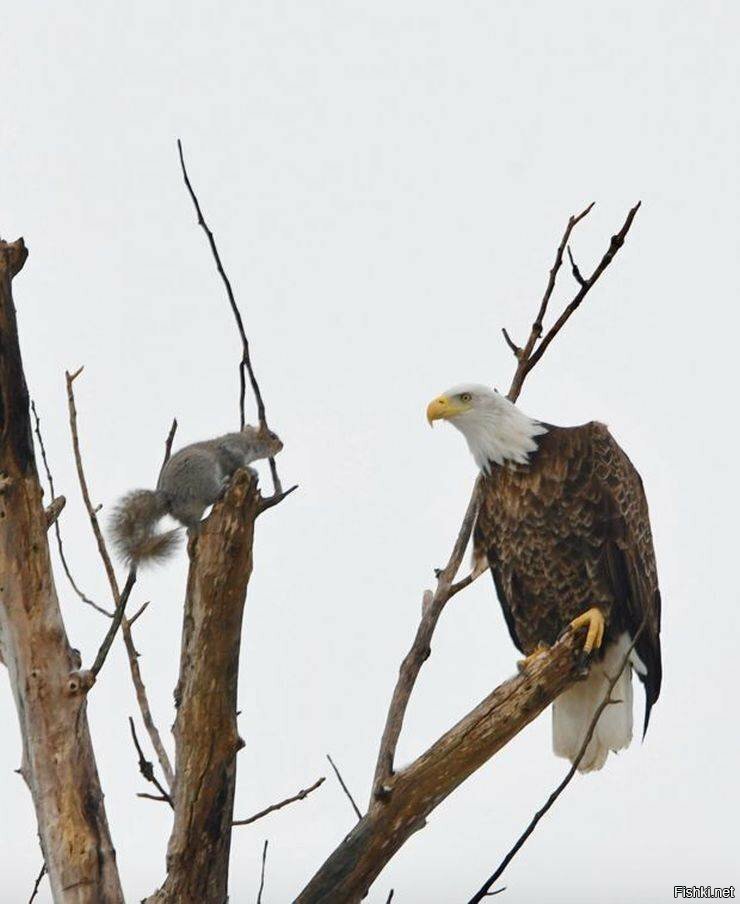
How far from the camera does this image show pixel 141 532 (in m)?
3.35


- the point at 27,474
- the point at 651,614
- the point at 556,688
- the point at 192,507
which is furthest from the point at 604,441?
the point at 27,474

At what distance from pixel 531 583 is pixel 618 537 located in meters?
0.35

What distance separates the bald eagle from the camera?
13.3 feet

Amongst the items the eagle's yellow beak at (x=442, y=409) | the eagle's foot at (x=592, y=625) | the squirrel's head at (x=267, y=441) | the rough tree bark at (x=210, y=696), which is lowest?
the rough tree bark at (x=210, y=696)

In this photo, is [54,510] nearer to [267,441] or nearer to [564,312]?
[267,441]

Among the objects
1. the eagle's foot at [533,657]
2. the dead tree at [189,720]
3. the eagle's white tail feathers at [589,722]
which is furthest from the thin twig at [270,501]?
the eagle's white tail feathers at [589,722]

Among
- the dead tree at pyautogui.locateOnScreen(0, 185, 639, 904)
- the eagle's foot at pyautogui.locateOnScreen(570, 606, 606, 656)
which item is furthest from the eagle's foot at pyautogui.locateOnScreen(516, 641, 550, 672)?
the dead tree at pyautogui.locateOnScreen(0, 185, 639, 904)

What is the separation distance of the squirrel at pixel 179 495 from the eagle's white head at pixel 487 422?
864mm

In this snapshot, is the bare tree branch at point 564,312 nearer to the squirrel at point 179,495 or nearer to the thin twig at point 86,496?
the squirrel at point 179,495

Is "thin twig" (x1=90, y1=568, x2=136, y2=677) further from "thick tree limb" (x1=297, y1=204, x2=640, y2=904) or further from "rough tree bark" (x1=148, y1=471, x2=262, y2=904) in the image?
"thick tree limb" (x1=297, y1=204, x2=640, y2=904)

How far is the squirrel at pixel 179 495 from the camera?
3195mm

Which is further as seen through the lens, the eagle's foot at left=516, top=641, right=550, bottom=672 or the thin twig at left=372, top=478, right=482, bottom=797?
the eagle's foot at left=516, top=641, right=550, bottom=672

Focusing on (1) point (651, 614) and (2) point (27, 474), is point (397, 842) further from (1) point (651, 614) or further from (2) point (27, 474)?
(1) point (651, 614)

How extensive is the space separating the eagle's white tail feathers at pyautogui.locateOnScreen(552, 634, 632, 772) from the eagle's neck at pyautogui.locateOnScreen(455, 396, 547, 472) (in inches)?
35.5
